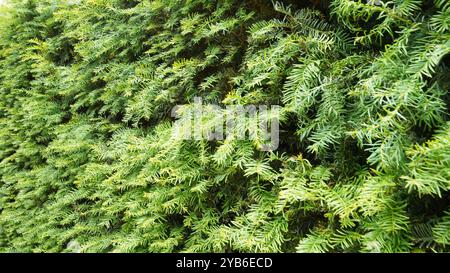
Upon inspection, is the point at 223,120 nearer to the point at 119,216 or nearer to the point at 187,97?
the point at 187,97

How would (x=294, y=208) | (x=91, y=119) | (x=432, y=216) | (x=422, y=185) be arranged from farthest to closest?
(x=91, y=119) → (x=294, y=208) → (x=432, y=216) → (x=422, y=185)

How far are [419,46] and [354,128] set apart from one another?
33cm

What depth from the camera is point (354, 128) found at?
1.15 m

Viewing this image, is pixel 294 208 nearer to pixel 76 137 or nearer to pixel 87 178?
pixel 87 178

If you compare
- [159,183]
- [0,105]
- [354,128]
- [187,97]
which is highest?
[354,128]

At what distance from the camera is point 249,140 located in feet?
4.52

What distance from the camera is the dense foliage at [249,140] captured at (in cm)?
100

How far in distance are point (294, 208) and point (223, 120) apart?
488mm

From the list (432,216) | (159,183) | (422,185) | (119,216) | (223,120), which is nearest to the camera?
(422,185)

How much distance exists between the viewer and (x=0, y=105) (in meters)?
3.62

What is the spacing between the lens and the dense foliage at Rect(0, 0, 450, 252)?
39.6 inches

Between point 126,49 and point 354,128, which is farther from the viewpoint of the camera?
point 126,49

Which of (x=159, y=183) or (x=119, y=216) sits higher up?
(x=159, y=183)

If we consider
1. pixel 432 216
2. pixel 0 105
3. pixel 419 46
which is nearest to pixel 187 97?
pixel 419 46
